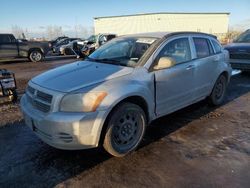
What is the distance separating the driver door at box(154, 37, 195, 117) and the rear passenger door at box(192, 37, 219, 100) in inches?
9.1

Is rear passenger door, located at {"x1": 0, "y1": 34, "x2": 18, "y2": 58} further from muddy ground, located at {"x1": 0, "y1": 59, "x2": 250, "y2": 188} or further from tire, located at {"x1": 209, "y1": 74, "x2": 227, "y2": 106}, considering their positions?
tire, located at {"x1": 209, "y1": 74, "x2": 227, "y2": 106}

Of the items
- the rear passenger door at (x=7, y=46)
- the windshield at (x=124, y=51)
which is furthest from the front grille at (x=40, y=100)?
the rear passenger door at (x=7, y=46)

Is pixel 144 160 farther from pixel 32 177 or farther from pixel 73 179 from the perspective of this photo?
pixel 32 177

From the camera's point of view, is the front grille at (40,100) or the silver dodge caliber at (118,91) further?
the front grille at (40,100)

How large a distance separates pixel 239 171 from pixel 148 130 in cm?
172

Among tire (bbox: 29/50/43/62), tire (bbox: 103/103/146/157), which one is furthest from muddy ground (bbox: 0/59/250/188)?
tire (bbox: 29/50/43/62)

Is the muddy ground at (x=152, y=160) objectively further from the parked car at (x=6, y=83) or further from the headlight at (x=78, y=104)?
the parked car at (x=6, y=83)

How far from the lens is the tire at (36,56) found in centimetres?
1645

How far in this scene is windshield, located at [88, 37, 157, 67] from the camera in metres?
4.25

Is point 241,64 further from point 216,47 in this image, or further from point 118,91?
point 118,91

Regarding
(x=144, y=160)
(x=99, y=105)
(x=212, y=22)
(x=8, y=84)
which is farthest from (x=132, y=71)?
(x=212, y=22)

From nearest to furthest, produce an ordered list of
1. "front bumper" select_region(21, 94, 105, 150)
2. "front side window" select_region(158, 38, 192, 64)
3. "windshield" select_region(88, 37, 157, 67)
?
"front bumper" select_region(21, 94, 105, 150), "windshield" select_region(88, 37, 157, 67), "front side window" select_region(158, 38, 192, 64)

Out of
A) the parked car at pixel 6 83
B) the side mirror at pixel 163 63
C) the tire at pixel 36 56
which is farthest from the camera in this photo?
the tire at pixel 36 56

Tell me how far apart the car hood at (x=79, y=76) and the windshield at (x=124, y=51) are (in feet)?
0.77
